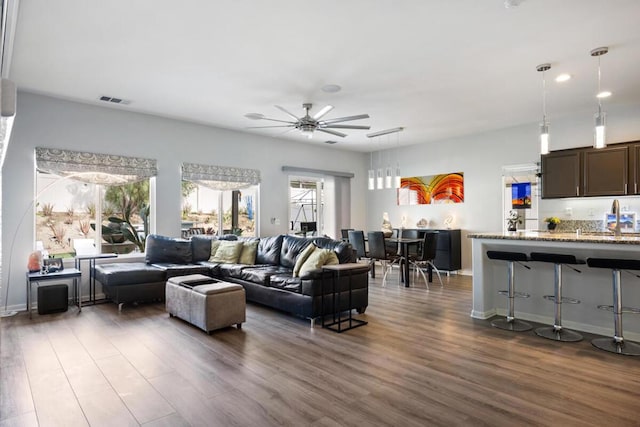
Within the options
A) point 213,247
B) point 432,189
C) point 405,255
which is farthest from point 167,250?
point 432,189

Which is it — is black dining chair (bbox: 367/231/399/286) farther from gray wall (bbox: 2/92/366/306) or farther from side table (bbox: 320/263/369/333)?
side table (bbox: 320/263/369/333)

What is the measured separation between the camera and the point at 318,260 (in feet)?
14.5

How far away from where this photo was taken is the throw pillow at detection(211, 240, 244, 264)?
603cm

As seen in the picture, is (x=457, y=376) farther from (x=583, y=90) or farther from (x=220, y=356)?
(x=583, y=90)

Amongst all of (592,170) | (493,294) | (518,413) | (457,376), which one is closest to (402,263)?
(493,294)

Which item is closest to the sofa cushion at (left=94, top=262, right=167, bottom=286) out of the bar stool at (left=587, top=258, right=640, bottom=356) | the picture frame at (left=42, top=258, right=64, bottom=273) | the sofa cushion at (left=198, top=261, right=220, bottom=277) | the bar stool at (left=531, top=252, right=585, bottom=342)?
the picture frame at (left=42, top=258, right=64, bottom=273)

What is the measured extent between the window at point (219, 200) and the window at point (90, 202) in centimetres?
67

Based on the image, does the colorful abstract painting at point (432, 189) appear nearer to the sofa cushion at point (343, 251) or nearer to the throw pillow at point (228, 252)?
the sofa cushion at point (343, 251)

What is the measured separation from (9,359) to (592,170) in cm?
759

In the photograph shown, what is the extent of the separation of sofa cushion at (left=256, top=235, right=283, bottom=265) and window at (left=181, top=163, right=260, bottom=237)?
1.37 metres

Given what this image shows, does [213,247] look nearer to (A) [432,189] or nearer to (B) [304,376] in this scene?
(B) [304,376]

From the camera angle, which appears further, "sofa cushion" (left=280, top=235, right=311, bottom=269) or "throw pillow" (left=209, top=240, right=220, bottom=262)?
"throw pillow" (left=209, top=240, right=220, bottom=262)

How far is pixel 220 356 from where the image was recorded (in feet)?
10.8

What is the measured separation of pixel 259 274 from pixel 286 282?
0.61 metres
